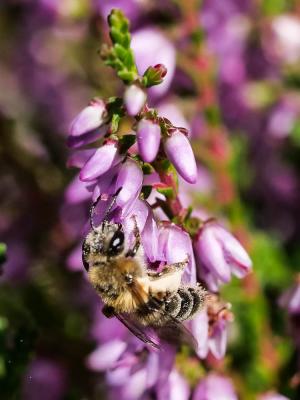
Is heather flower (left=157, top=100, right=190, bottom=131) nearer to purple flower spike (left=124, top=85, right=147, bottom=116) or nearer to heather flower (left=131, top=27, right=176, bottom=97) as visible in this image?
heather flower (left=131, top=27, right=176, bottom=97)

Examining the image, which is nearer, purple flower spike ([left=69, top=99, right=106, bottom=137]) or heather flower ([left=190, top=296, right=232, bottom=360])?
purple flower spike ([left=69, top=99, right=106, bottom=137])

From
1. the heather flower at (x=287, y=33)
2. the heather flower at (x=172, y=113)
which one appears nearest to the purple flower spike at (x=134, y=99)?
the heather flower at (x=172, y=113)

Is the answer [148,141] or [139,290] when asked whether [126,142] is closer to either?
[148,141]

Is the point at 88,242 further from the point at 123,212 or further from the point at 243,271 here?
the point at 243,271

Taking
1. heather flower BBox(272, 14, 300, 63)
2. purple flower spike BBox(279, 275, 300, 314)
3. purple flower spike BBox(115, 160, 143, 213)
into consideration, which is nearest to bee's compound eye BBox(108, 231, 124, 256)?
purple flower spike BBox(115, 160, 143, 213)

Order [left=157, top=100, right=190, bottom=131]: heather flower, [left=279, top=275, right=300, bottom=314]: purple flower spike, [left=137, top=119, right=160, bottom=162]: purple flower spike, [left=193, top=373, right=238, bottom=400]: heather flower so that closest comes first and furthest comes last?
[left=137, top=119, right=160, bottom=162]: purple flower spike
[left=193, top=373, right=238, bottom=400]: heather flower
[left=279, top=275, right=300, bottom=314]: purple flower spike
[left=157, top=100, right=190, bottom=131]: heather flower

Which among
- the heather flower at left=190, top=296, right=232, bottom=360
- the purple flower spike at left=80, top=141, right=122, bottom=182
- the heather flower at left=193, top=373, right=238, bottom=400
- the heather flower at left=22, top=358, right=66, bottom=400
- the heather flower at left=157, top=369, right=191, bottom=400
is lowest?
the heather flower at left=22, top=358, right=66, bottom=400

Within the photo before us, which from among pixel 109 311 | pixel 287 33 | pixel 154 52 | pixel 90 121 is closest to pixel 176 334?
pixel 109 311
